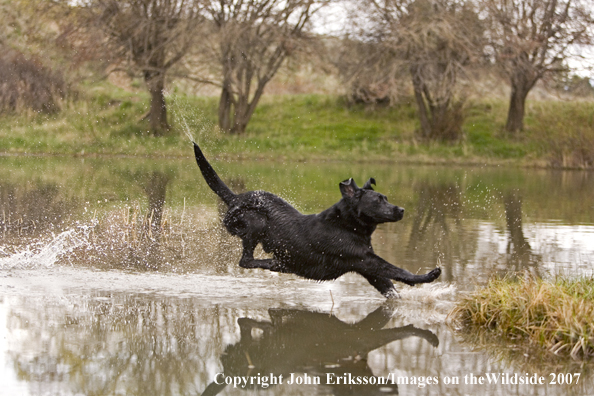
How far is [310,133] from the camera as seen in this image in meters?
31.5

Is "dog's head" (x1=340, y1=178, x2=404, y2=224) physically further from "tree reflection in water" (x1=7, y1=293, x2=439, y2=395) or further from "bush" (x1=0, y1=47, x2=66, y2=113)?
"bush" (x1=0, y1=47, x2=66, y2=113)

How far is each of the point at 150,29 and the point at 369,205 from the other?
78.5ft

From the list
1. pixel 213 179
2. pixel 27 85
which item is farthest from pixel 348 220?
pixel 27 85

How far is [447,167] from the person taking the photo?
92.0 feet

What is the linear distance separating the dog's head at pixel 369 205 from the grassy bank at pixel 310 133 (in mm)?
22347

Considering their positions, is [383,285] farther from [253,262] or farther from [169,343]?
[169,343]

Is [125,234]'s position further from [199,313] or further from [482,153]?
[482,153]

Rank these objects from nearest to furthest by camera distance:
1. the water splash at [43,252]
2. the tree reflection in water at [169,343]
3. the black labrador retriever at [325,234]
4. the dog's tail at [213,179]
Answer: the tree reflection in water at [169,343]
the black labrador retriever at [325,234]
the dog's tail at [213,179]
the water splash at [43,252]

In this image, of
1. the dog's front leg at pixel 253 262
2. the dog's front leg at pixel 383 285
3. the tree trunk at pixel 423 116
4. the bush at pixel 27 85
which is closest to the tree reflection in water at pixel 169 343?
the dog's front leg at pixel 383 285

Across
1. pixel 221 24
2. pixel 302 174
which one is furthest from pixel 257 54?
pixel 302 174

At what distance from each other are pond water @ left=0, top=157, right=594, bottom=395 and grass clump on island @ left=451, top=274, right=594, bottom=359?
186 millimetres

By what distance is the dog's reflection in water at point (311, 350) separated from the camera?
16.0 ft

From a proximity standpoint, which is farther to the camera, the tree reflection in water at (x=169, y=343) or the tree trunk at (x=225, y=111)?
the tree trunk at (x=225, y=111)

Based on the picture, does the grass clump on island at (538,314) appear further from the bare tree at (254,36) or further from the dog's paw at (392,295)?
the bare tree at (254,36)
